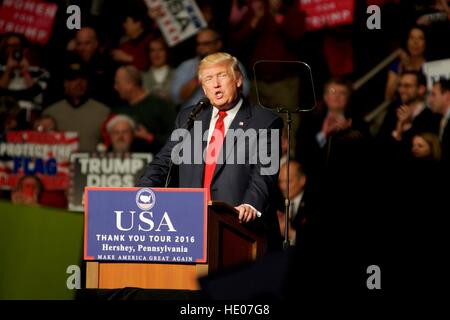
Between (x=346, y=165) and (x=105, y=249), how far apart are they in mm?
3031

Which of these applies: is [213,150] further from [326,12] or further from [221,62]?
[326,12]

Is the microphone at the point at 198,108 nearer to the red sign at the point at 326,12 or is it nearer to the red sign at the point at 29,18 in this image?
the red sign at the point at 326,12

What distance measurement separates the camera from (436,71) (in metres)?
8.11

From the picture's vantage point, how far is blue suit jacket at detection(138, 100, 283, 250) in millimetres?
5648

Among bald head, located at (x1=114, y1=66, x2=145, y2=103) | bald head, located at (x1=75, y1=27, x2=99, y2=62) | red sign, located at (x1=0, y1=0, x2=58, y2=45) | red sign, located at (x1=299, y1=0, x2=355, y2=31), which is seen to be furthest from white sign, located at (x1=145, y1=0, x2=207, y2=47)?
red sign, located at (x1=0, y1=0, x2=58, y2=45)

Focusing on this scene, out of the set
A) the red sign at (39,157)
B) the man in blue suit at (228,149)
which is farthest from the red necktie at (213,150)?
the red sign at (39,157)

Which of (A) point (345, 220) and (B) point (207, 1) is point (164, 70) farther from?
(A) point (345, 220)

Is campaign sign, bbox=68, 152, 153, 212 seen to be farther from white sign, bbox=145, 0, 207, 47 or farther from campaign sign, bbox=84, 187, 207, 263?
campaign sign, bbox=84, 187, 207, 263

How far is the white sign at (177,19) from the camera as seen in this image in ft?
29.2

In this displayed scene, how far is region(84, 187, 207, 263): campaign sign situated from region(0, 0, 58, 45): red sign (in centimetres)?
442

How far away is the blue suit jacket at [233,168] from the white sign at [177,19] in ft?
10.4

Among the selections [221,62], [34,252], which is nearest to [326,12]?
[221,62]

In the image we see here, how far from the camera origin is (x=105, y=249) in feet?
17.4
